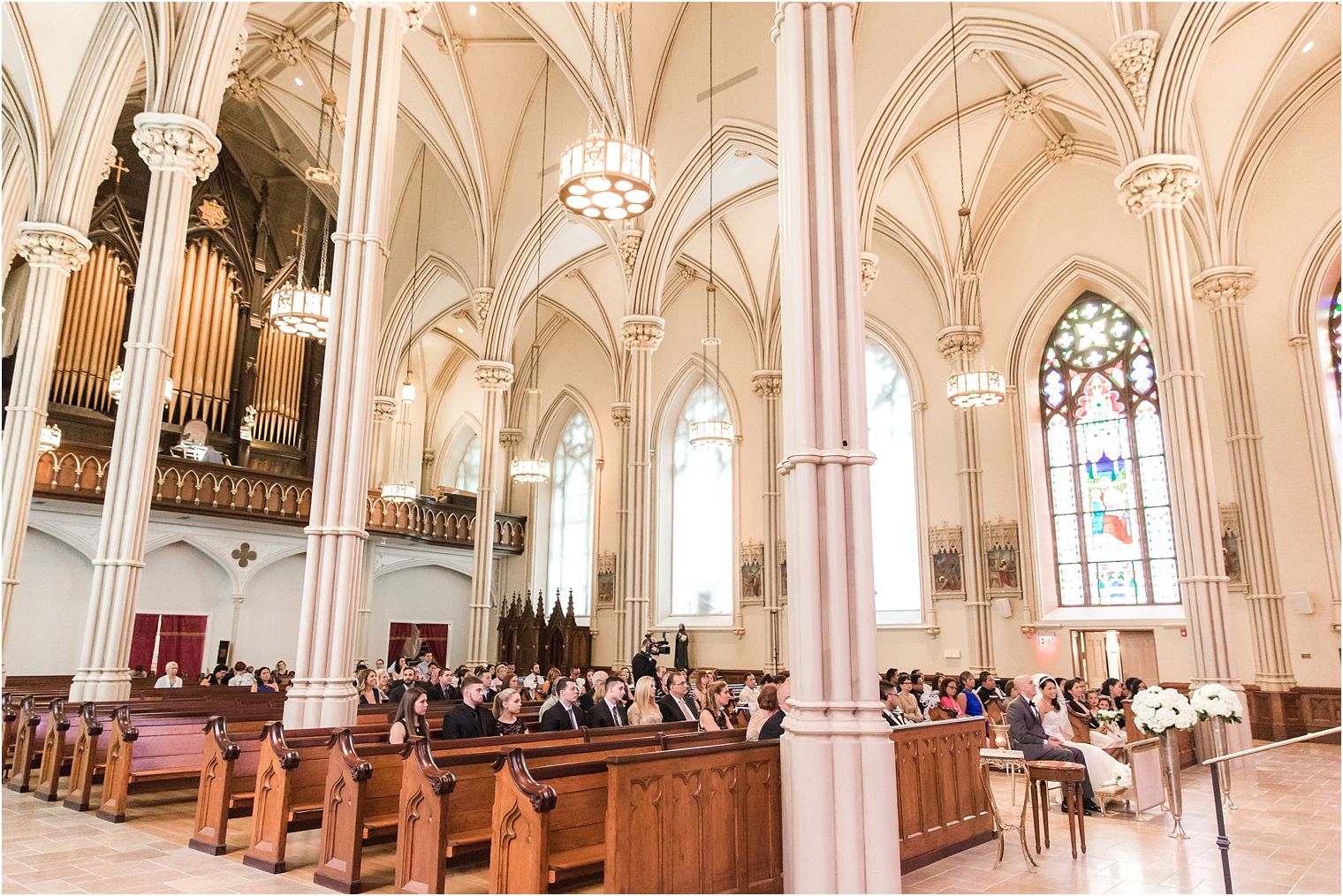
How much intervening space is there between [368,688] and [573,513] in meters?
12.7

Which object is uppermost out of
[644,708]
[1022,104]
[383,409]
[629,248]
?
[1022,104]

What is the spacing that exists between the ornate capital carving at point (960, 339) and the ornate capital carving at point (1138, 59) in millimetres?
7117

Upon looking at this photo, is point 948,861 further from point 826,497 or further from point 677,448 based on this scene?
point 677,448

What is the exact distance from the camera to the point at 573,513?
26.0 m

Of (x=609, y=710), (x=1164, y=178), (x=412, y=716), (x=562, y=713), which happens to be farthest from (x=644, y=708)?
(x=1164, y=178)

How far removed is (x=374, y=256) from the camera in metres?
9.17

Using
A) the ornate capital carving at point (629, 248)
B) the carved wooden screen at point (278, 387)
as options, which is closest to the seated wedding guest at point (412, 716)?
the ornate capital carving at point (629, 248)

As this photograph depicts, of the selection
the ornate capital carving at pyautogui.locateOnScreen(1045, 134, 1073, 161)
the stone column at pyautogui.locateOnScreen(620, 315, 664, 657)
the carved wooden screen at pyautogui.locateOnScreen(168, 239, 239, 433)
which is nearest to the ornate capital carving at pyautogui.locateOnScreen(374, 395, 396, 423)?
the carved wooden screen at pyautogui.locateOnScreen(168, 239, 239, 433)

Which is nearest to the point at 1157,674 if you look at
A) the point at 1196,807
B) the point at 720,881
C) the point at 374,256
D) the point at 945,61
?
the point at 1196,807

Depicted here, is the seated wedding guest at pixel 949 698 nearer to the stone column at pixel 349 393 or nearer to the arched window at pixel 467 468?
the stone column at pixel 349 393

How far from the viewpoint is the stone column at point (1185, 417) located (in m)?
10.8

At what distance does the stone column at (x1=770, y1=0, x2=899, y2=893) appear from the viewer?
16.9 feet

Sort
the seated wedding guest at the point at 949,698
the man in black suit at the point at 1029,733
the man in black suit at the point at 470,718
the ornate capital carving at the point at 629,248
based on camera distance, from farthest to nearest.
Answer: the ornate capital carving at the point at 629,248, the seated wedding guest at the point at 949,698, the man in black suit at the point at 1029,733, the man in black suit at the point at 470,718

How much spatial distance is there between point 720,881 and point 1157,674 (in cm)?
1401
